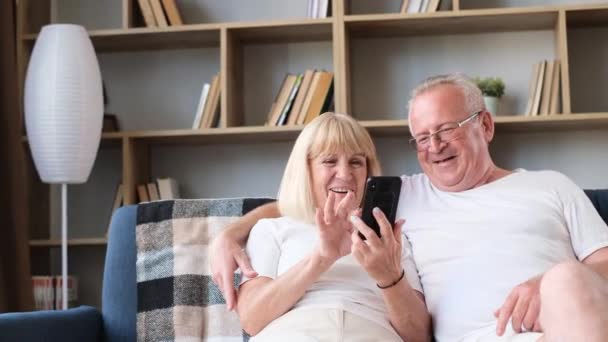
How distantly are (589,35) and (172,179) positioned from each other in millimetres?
1741

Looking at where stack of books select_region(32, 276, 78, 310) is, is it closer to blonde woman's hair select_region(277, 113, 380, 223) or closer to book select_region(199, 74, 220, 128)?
book select_region(199, 74, 220, 128)

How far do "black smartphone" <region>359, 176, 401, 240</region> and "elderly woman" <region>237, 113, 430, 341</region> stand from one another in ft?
0.08

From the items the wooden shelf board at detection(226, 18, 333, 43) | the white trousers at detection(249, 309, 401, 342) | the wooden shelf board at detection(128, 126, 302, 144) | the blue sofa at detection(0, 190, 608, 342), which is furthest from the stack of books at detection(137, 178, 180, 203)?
the white trousers at detection(249, 309, 401, 342)

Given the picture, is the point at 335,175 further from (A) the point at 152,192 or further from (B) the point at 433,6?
(A) the point at 152,192

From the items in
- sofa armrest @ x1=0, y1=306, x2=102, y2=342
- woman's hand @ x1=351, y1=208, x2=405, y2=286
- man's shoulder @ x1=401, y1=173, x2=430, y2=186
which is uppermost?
man's shoulder @ x1=401, y1=173, x2=430, y2=186

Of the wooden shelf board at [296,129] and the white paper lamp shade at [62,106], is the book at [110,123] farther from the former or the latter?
the white paper lamp shade at [62,106]

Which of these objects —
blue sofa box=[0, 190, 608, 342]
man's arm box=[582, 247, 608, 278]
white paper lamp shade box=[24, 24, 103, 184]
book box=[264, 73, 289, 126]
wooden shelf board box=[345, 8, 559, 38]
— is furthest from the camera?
book box=[264, 73, 289, 126]

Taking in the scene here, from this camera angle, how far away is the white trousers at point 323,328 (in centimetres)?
166

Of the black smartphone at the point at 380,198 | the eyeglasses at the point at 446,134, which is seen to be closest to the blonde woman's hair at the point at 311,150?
the eyeglasses at the point at 446,134

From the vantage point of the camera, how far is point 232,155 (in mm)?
3377

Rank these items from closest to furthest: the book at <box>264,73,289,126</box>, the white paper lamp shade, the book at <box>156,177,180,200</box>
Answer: the white paper lamp shade, the book at <box>264,73,289,126</box>, the book at <box>156,177,180,200</box>

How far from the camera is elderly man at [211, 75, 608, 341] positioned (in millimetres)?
1805

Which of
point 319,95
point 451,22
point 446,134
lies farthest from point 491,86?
point 446,134

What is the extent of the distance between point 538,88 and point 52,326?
1971mm
